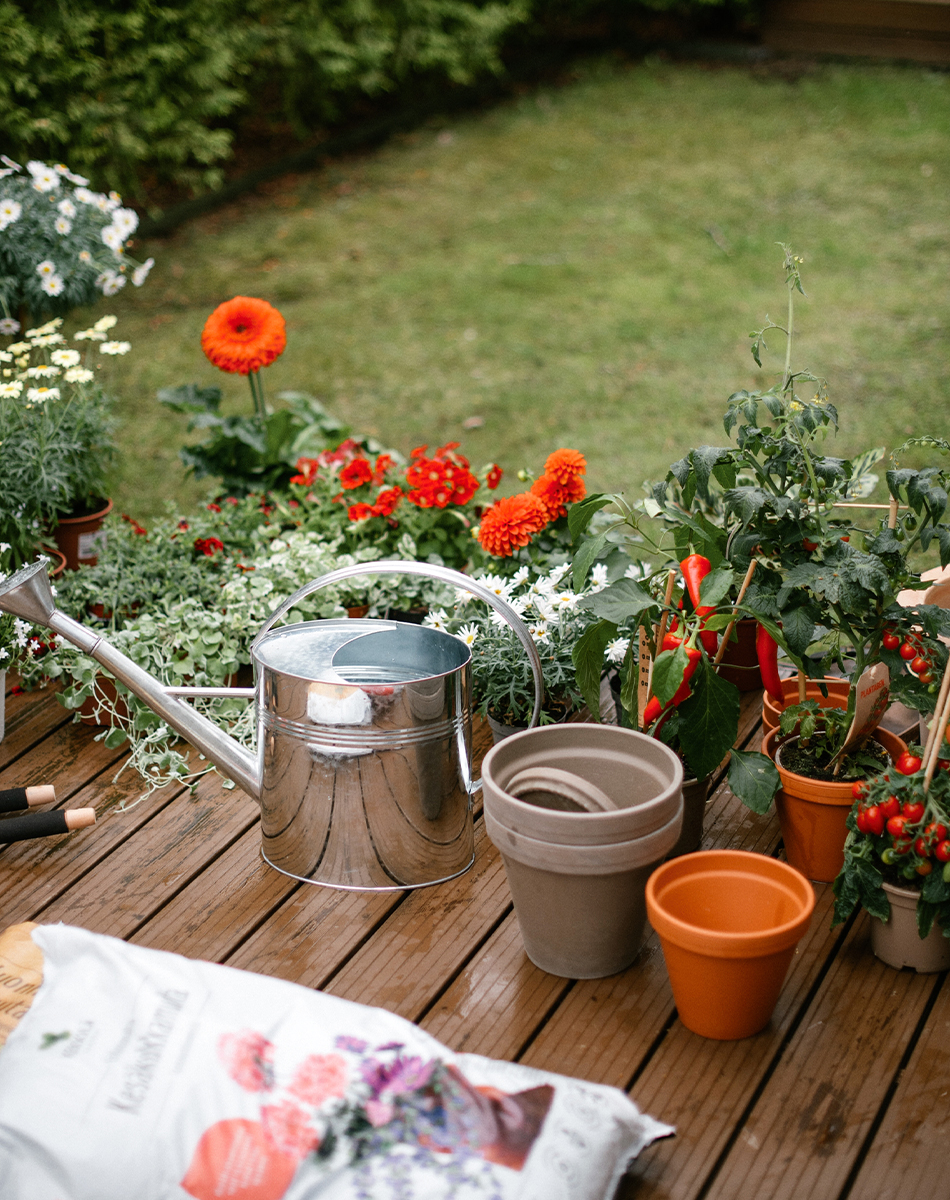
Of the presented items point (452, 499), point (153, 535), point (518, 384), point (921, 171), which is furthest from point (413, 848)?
point (921, 171)

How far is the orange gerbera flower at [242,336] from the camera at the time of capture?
2.71 m

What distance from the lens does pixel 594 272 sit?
4898 millimetres

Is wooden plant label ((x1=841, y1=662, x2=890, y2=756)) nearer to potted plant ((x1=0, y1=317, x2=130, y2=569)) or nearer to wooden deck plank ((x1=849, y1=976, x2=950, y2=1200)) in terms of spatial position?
wooden deck plank ((x1=849, y1=976, x2=950, y2=1200))

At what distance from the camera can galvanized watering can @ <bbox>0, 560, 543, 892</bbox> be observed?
163cm

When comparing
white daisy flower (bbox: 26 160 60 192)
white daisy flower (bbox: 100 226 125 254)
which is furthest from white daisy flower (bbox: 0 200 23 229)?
white daisy flower (bbox: 100 226 125 254)

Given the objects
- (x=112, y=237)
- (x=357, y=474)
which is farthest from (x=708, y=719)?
(x=112, y=237)

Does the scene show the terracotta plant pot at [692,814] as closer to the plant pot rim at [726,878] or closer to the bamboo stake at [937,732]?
the plant pot rim at [726,878]

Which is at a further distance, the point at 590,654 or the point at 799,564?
the point at 590,654

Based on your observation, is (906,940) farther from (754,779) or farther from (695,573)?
(695,573)

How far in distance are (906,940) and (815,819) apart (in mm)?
209

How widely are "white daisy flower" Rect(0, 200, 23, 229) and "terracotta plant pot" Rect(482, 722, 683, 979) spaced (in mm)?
1905

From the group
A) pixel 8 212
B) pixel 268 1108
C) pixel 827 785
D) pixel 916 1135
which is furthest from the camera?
pixel 8 212

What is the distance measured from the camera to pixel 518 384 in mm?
4164

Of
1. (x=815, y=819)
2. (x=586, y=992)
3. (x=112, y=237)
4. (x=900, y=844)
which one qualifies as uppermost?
(x=112, y=237)
